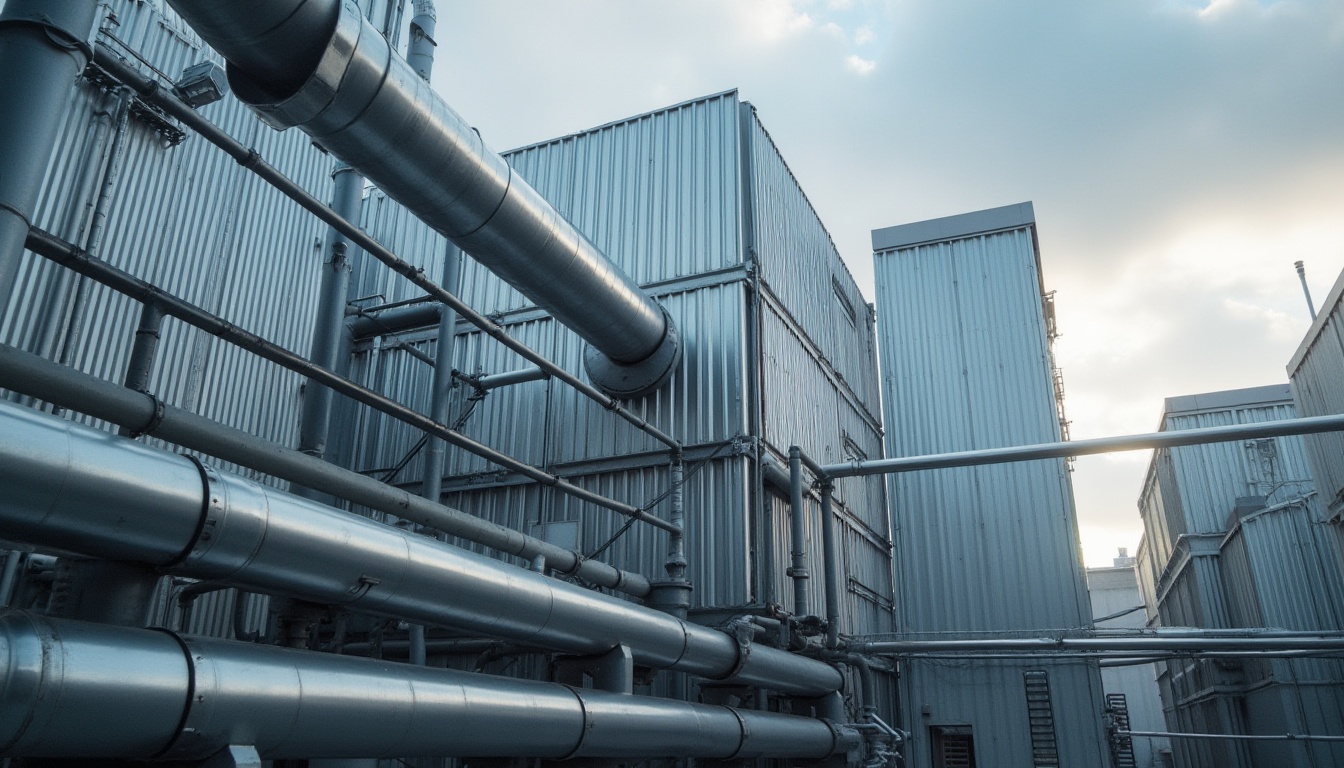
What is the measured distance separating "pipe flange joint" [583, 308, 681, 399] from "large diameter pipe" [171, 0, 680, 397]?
65.0 inches

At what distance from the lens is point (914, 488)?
64.8ft

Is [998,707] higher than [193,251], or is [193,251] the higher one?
[193,251]

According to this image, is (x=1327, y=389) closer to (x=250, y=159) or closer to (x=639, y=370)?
(x=639, y=370)

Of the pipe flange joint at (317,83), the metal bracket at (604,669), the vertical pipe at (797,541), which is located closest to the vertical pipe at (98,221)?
the pipe flange joint at (317,83)

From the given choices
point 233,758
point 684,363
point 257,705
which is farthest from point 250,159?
point 684,363

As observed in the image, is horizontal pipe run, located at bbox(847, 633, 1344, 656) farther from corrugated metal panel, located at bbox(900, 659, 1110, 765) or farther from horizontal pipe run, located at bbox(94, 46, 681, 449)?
horizontal pipe run, located at bbox(94, 46, 681, 449)

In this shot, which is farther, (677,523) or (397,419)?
(397,419)

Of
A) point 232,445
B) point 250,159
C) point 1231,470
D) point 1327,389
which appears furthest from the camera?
point 1231,470

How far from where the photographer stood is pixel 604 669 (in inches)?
352

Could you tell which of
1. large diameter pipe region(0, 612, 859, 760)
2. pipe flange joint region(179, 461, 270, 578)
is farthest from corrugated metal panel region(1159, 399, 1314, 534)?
pipe flange joint region(179, 461, 270, 578)

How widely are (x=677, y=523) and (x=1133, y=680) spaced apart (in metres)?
35.4

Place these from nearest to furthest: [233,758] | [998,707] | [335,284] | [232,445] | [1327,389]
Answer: [233,758], [232,445], [335,284], [1327,389], [998,707]

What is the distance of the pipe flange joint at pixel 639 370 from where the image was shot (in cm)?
1395

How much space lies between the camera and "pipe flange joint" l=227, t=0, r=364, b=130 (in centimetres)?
686
